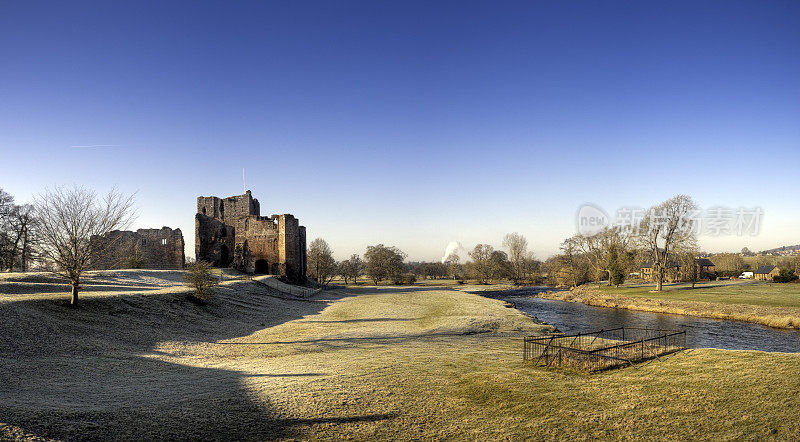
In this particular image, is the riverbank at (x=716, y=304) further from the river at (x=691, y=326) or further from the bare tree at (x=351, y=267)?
the bare tree at (x=351, y=267)

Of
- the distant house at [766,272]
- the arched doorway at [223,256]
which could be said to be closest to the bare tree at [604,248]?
the distant house at [766,272]

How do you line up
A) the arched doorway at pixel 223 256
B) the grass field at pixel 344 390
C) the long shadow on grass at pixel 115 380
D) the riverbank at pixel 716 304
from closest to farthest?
the long shadow on grass at pixel 115 380 → the grass field at pixel 344 390 → the riverbank at pixel 716 304 → the arched doorway at pixel 223 256

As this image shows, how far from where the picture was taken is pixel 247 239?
6094 cm

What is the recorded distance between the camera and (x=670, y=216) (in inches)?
2095

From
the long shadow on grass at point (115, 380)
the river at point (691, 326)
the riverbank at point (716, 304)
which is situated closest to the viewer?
the long shadow on grass at point (115, 380)

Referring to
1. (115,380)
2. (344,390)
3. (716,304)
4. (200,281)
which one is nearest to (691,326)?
(716,304)

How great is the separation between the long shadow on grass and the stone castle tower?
35.7 metres

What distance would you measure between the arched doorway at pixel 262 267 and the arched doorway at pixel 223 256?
16.7 ft

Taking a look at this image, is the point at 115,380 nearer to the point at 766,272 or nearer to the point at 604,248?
the point at 604,248

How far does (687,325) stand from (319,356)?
31.1 metres

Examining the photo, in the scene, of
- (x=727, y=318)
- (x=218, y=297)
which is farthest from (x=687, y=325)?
(x=218, y=297)

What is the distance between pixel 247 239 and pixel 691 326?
55.7 meters

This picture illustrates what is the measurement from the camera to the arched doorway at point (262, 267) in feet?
200

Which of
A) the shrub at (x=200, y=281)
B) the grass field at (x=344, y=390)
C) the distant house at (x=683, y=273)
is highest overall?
the shrub at (x=200, y=281)
